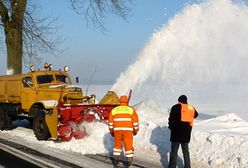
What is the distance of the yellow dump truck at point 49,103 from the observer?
13.1m

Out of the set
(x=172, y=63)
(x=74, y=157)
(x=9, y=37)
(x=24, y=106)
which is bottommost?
(x=74, y=157)

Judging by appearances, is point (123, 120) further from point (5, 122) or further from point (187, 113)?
point (5, 122)

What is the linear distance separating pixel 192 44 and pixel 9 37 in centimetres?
1090

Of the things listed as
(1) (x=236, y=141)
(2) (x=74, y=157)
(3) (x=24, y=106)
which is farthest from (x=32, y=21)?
(1) (x=236, y=141)

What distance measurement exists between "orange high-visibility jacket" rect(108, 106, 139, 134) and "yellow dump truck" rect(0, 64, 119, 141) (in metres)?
4.24

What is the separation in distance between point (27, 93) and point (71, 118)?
9.74ft

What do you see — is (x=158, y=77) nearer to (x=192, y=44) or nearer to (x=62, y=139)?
(x=192, y=44)

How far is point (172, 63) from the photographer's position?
16.1m

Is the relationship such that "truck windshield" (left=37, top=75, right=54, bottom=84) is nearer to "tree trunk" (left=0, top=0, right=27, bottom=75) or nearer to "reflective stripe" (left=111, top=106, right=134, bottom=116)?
"reflective stripe" (left=111, top=106, right=134, bottom=116)

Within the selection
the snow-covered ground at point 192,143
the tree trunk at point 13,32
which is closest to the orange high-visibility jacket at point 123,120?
the snow-covered ground at point 192,143

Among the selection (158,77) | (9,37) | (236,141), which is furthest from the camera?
(9,37)

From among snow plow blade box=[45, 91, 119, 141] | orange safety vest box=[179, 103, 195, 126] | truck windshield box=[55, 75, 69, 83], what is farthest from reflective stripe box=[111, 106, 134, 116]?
truck windshield box=[55, 75, 69, 83]

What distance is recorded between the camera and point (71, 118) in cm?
1313

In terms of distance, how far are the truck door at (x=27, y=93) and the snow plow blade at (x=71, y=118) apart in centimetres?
188
